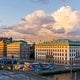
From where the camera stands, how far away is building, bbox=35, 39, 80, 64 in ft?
328

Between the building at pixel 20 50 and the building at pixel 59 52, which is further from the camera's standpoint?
the building at pixel 20 50

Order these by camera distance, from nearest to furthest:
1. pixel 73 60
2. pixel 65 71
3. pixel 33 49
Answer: pixel 65 71
pixel 73 60
pixel 33 49

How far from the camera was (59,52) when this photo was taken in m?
103

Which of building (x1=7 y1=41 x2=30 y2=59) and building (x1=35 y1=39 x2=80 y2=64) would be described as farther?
building (x1=7 y1=41 x2=30 y2=59)

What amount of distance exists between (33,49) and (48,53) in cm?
1081

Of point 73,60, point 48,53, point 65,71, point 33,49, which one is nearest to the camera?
point 65,71

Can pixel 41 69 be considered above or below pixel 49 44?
below

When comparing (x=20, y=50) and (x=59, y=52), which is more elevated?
(x=20, y=50)

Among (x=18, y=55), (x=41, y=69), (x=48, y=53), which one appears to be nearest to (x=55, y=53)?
(x=48, y=53)

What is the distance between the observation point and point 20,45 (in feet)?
365

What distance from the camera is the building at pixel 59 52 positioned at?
100069mm

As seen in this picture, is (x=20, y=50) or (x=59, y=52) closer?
(x=59, y=52)

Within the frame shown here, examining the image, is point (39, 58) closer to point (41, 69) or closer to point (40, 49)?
point (40, 49)

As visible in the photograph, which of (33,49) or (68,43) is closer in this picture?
(68,43)
